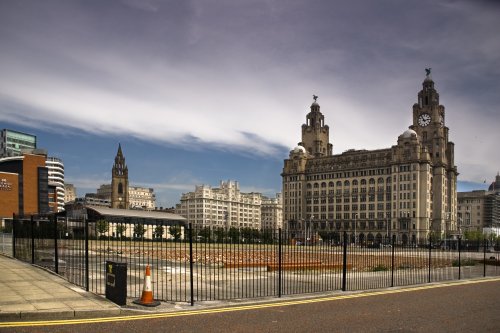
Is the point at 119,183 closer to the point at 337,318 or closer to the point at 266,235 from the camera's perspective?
the point at 266,235

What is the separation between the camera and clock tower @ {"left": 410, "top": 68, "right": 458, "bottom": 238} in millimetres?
140500

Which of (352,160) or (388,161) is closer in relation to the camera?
(388,161)

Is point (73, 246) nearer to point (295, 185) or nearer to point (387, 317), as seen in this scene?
point (387, 317)

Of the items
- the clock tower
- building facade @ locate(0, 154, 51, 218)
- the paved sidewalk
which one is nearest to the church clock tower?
building facade @ locate(0, 154, 51, 218)

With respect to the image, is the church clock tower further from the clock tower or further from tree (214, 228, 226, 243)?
tree (214, 228, 226, 243)

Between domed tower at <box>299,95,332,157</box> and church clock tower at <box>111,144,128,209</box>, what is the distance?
257ft

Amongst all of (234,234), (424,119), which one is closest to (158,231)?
(234,234)

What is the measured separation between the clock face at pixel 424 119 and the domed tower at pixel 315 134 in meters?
40.3

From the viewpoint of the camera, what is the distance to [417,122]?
15088 cm

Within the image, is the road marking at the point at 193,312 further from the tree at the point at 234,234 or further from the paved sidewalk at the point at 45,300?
the tree at the point at 234,234

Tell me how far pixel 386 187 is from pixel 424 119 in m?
27.8

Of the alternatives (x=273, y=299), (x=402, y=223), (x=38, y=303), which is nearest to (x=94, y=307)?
(x=38, y=303)

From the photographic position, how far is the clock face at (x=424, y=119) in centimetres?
14838

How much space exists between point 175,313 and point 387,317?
215 inches
